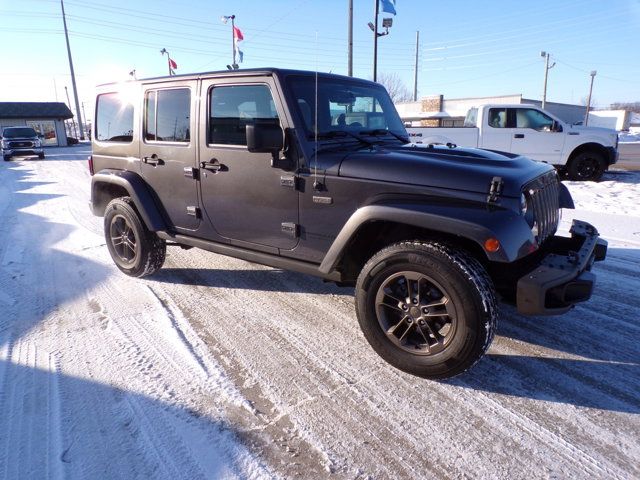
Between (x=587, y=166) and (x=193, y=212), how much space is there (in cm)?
1084

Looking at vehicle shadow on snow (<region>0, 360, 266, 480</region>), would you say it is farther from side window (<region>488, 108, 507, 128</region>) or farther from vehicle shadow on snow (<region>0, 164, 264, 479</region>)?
side window (<region>488, 108, 507, 128</region>)

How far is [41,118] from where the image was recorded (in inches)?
1560

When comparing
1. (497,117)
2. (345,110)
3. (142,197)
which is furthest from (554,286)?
(497,117)

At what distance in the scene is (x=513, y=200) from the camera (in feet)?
8.00

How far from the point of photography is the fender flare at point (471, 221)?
2344 millimetres

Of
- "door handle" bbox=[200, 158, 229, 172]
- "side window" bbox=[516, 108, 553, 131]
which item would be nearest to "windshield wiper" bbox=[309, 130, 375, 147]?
"door handle" bbox=[200, 158, 229, 172]

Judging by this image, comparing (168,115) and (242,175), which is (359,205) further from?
(168,115)

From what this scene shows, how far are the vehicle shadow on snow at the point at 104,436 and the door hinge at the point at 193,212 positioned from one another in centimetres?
163

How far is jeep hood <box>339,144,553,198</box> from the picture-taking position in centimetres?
250

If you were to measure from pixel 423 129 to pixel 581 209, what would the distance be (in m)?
5.06

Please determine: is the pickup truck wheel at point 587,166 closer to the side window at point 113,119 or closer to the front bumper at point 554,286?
the front bumper at point 554,286

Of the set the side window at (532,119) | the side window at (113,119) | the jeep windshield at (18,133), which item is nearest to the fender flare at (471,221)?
the side window at (113,119)

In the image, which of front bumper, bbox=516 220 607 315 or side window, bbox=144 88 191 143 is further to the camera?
side window, bbox=144 88 191 143

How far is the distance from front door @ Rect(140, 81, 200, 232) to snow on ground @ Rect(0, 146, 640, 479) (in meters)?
0.84
